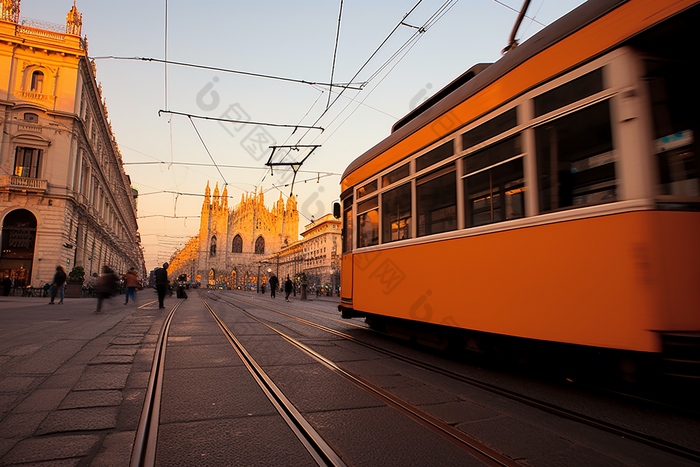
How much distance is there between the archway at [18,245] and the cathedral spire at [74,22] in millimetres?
12377

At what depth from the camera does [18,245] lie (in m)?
24.3

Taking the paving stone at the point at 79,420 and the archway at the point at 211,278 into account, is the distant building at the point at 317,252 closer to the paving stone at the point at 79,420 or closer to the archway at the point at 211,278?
the archway at the point at 211,278

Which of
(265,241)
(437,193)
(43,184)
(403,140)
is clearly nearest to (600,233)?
(437,193)

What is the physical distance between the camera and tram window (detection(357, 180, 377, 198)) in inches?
259

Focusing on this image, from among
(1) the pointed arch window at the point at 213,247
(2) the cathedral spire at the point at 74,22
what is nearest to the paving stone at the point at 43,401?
(2) the cathedral spire at the point at 74,22

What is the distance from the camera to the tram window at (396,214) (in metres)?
5.60

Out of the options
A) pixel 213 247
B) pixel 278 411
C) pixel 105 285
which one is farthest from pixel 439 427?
→ pixel 213 247

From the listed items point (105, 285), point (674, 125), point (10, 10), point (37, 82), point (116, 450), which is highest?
point (10, 10)

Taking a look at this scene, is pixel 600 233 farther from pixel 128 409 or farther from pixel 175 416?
pixel 128 409

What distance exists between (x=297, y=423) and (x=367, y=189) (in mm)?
4494

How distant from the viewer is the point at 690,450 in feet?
7.80

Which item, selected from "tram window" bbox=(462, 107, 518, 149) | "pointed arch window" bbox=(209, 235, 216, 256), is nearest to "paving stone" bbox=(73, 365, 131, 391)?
"tram window" bbox=(462, 107, 518, 149)

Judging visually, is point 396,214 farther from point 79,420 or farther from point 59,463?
point 59,463

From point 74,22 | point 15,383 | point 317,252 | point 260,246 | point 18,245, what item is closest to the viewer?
point 15,383
